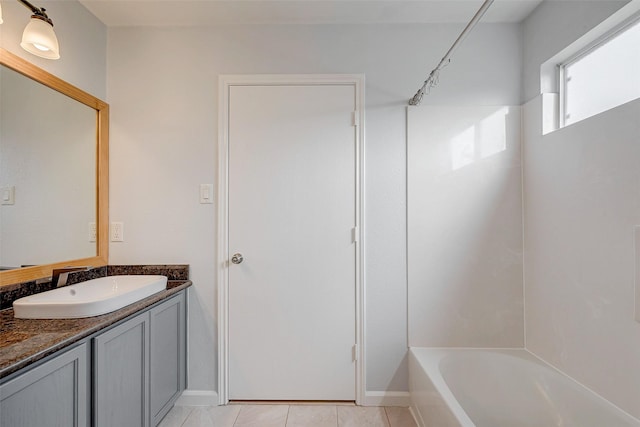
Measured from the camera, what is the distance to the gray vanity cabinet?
1262 millimetres

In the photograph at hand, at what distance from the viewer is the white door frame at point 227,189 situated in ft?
6.48

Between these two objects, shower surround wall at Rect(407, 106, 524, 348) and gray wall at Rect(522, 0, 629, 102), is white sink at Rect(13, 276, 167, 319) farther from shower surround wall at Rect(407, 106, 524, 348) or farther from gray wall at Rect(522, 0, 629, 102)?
gray wall at Rect(522, 0, 629, 102)

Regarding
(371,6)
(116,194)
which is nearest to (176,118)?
(116,194)

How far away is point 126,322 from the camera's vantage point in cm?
141

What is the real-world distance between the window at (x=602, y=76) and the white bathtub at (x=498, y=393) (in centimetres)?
141

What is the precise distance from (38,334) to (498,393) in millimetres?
Answer: 2229

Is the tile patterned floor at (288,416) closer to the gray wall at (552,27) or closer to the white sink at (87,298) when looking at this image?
the white sink at (87,298)

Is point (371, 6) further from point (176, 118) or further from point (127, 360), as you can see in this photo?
point (127, 360)

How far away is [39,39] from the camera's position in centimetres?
132

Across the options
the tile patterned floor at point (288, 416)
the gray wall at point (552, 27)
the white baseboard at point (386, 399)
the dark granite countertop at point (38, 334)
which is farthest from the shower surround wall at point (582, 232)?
the dark granite countertop at point (38, 334)

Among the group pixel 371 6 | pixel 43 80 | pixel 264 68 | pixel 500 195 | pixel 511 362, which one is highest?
pixel 371 6

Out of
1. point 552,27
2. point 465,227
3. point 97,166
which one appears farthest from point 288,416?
point 552,27

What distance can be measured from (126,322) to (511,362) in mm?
2112

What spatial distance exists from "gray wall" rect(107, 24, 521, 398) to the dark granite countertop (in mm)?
695
